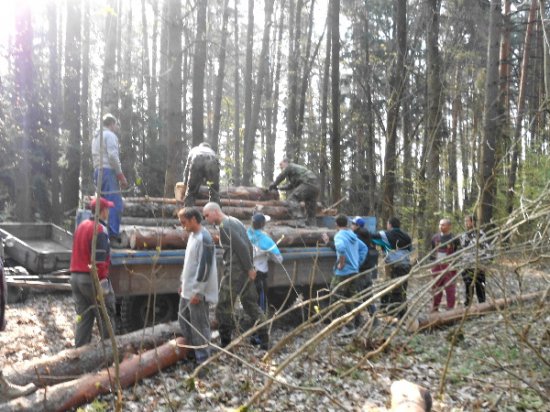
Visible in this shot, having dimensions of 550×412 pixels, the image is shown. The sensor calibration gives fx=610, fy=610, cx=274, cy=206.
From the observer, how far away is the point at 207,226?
9.95 m

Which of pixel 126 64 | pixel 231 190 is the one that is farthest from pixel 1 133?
pixel 126 64

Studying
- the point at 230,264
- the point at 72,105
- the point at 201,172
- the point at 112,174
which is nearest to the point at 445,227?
the point at 230,264

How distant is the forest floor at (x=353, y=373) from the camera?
20.4 ft

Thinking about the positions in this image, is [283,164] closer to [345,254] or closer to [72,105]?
[345,254]

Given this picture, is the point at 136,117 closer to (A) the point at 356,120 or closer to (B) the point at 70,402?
(A) the point at 356,120

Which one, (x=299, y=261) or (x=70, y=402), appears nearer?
(x=70, y=402)

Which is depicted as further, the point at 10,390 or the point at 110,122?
the point at 110,122

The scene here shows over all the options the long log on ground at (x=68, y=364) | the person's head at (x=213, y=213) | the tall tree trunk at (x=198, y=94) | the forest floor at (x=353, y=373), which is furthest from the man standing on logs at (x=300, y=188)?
the long log on ground at (x=68, y=364)

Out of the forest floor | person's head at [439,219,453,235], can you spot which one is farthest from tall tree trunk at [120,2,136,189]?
person's head at [439,219,453,235]

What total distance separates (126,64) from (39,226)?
25.3m

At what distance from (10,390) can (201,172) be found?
18.7 feet

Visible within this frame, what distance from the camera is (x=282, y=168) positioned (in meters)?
12.9

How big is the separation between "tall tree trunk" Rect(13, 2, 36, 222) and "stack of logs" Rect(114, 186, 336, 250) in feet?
28.0

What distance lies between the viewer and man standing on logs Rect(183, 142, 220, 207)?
1051 centimetres
